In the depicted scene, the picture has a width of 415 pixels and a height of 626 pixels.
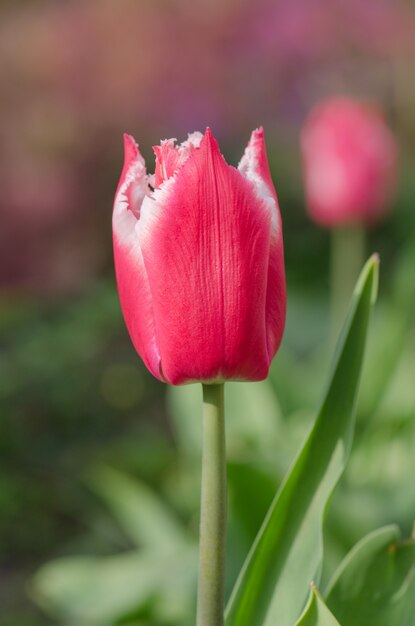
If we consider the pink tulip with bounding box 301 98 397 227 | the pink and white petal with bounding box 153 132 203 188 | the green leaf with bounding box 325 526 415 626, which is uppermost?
the pink and white petal with bounding box 153 132 203 188

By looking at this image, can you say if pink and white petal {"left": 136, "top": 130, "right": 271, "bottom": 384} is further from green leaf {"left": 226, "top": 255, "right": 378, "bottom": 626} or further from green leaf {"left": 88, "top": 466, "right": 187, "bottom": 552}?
green leaf {"left": 88, "top": 466, "right": 187, "bottom": 552}

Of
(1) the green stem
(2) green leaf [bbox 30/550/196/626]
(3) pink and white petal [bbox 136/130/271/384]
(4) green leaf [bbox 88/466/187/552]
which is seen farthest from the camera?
(1) the green stem

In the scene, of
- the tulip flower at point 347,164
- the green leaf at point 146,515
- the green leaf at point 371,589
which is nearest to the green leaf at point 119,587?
the green leaf at point 146,515

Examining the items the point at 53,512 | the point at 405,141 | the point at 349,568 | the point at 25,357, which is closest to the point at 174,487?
the point at 53,512

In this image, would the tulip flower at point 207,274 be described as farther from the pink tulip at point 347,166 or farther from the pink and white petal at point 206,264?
the pink tulip at point 347,166

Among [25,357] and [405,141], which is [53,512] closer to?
[25,357]

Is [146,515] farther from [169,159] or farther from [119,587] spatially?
[169,159]

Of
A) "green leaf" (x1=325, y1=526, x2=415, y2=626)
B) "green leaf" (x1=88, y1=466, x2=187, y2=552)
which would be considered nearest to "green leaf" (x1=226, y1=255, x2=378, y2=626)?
"green leaf" (x1=325, y1=526, x2=415, y2=626)
